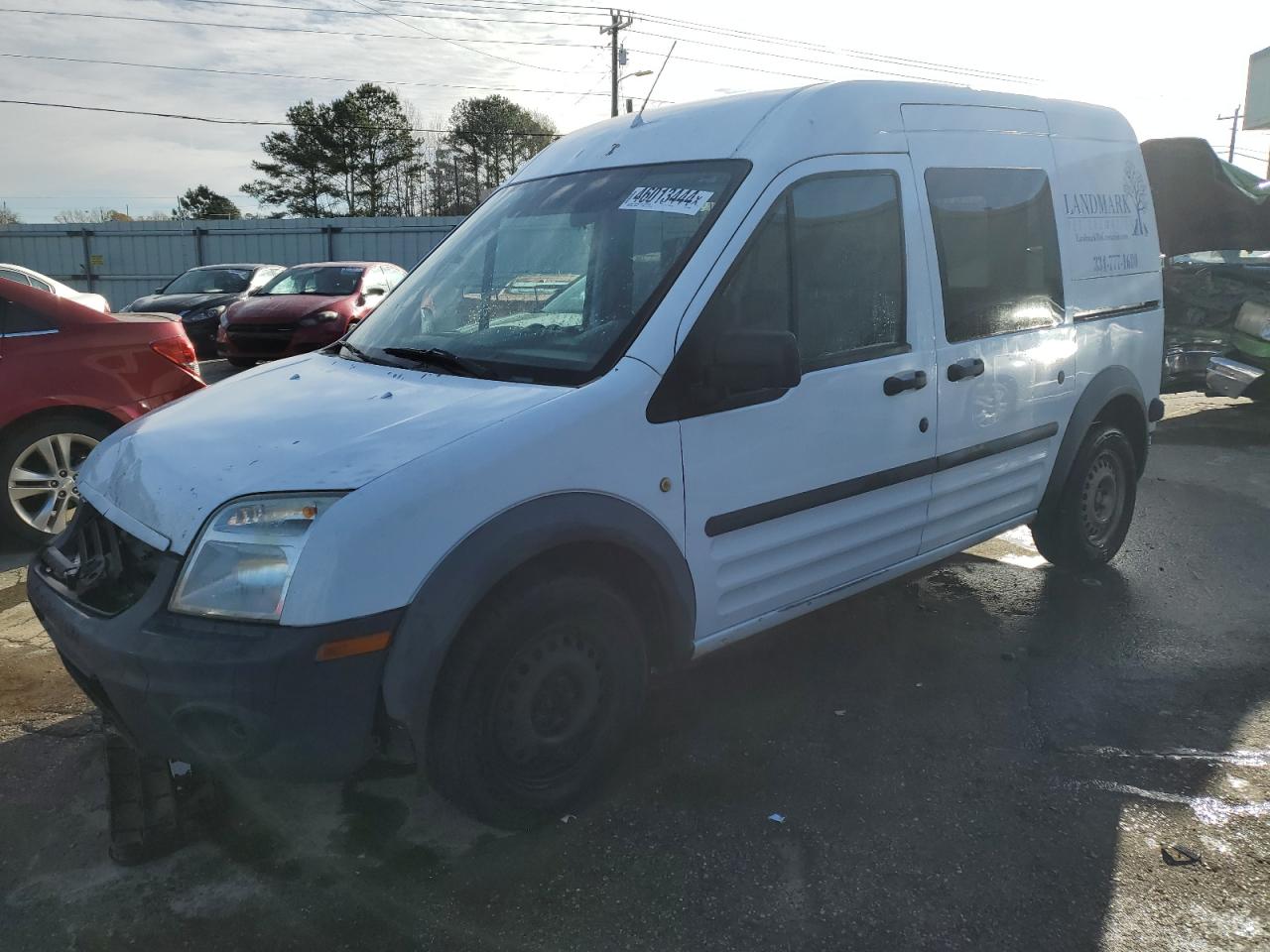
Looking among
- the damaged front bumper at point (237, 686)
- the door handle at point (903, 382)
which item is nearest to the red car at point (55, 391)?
the damaged front bumper at point (237, 686)

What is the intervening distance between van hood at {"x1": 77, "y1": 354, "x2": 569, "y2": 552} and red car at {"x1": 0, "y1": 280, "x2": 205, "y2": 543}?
2.63 m

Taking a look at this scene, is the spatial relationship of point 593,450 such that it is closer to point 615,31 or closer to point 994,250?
point 994,250

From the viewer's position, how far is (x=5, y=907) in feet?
8.46

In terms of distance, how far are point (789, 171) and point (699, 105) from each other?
1.87 ft

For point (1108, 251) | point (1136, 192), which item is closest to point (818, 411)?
point (1108, 251)

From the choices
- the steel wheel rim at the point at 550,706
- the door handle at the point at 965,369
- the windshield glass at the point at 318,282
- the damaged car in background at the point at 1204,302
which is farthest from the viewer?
the windshield glass at the point at 318,282

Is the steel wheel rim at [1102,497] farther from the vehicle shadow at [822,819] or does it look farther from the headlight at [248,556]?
the headlight at [248,556]

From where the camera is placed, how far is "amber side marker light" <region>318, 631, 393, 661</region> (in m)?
2.34

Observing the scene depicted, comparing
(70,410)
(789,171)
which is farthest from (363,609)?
(70,410)

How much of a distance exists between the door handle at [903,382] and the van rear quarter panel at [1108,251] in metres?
1.25

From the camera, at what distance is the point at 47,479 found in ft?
18.1

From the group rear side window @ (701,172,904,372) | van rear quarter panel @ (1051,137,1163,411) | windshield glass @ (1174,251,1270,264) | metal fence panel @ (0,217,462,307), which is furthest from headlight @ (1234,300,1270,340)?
metal fence panel @ (0,217,462,307)

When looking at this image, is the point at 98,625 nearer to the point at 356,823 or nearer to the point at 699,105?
the point at 356,823

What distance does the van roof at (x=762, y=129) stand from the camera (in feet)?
10.8
